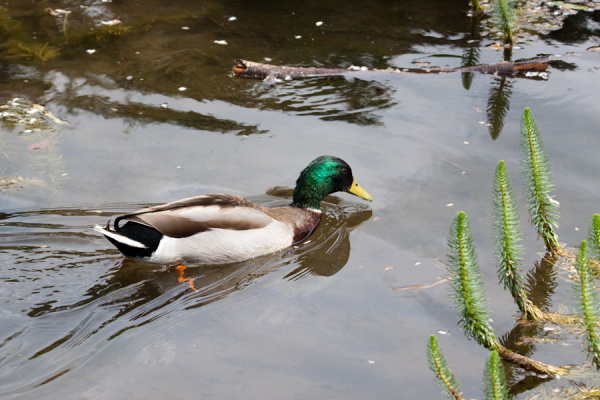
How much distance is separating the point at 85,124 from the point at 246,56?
243 cm

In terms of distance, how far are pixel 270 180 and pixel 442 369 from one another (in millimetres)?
3595

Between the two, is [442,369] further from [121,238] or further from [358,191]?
[358,191]

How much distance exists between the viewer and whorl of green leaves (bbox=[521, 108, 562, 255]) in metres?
4.08

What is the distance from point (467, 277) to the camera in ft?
11.2

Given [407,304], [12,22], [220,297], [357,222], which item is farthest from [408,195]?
[12,22]

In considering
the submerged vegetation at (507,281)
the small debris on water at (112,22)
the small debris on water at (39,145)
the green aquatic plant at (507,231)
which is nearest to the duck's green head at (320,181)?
the submerged vegetation at (507,281)

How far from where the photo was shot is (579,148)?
662 centimetres

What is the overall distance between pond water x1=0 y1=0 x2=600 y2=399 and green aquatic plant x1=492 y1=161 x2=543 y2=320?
1.11 ft

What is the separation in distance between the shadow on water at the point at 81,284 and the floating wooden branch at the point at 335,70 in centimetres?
236

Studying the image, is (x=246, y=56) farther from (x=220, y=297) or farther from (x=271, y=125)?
(x=220, y=297)

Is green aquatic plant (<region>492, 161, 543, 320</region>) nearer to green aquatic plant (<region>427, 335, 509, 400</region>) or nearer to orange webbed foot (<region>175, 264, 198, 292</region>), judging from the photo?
green aquatic plant (<region>427, 335, 509, 400</region>)

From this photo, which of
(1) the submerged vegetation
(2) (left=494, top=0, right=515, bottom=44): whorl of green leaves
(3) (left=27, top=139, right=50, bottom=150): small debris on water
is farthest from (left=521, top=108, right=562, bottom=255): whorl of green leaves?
(3) (left=27, top=139, right=50, bottom=150): small debris on water

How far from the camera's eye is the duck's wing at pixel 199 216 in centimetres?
532

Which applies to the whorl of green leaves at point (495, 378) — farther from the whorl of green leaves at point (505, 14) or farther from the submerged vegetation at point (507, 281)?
the whorl of green leaves at point (505, 14)
